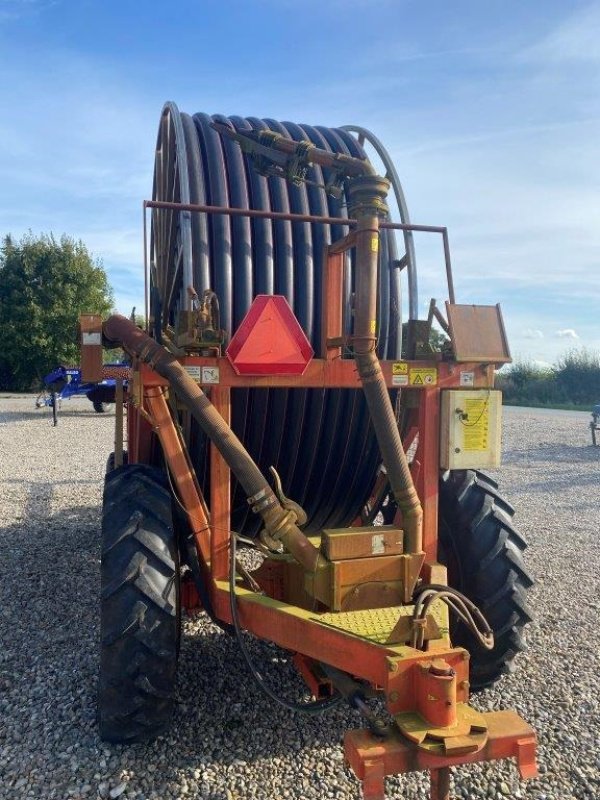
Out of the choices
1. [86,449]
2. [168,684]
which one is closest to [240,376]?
[168,684]

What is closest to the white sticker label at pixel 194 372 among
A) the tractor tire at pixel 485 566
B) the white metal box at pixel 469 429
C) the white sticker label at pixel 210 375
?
the white sticker label at pixel 210 375

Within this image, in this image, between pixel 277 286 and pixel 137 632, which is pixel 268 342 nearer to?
pixel 277 286

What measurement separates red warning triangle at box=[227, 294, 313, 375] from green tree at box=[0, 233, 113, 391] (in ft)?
109

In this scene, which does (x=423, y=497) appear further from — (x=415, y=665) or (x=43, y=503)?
(x=43, y=503)

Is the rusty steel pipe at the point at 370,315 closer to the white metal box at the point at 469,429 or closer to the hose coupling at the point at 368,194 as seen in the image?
the hose coupling at the point at 368,194

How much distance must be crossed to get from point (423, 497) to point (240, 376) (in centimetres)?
109

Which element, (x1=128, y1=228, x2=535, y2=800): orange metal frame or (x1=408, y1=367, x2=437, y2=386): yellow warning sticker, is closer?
(x1=128, y1=228, x2=535, y2=800): orange metal frame

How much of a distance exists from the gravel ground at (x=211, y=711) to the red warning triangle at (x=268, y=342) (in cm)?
168

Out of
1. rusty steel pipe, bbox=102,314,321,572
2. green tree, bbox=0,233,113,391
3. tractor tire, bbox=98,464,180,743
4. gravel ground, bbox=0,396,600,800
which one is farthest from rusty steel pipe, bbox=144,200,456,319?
green tree, bbox=0,233,113,391

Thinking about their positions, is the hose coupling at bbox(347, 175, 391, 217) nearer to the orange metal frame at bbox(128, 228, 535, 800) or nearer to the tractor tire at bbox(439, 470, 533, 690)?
the orange metal frame at bbox(128, 228, 535, 800)

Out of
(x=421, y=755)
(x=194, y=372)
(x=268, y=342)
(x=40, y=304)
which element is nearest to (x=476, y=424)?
(x=268, y=342)

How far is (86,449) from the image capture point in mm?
13227

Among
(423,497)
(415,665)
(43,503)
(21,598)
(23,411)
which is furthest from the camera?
(23,411)

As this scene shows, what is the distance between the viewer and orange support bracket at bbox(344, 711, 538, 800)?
2.19m
